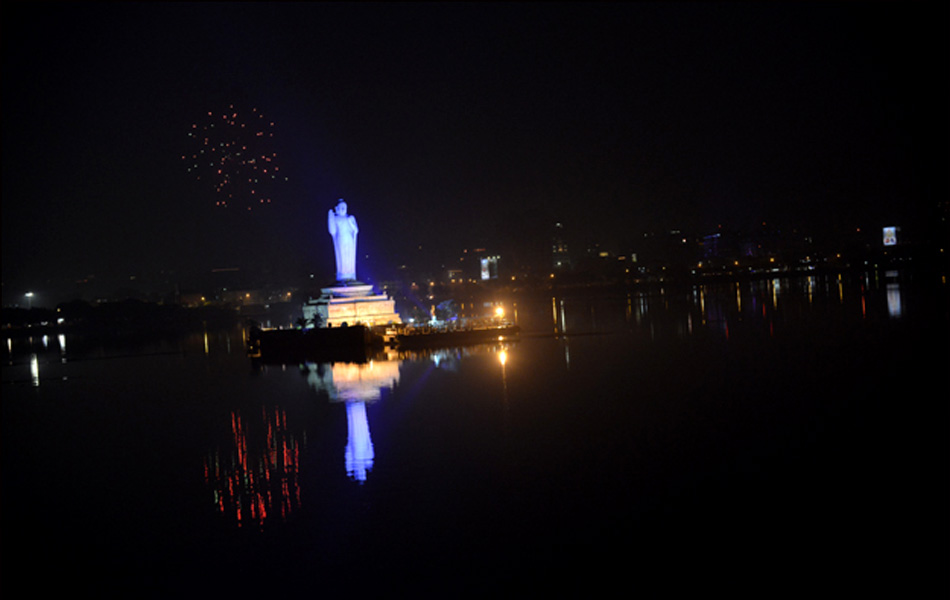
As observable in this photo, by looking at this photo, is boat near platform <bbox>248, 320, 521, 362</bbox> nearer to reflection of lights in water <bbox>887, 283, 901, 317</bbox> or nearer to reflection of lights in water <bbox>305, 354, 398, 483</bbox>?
reflection of lights in water <bbox>305, 354, 398, 483</bbox>

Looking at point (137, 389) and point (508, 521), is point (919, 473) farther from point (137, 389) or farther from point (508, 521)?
point (137, 389)

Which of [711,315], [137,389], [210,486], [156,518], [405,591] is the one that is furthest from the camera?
[711,315]

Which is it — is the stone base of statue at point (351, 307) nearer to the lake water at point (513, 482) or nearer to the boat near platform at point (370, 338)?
the boat near platform at point (370, 338)

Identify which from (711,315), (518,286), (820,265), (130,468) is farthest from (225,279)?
(130,468)

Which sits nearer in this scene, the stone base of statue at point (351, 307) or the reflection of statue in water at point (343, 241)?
the stone base of statue at point (351, 307)

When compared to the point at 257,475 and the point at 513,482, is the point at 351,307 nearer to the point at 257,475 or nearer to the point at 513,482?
the point at 257,475

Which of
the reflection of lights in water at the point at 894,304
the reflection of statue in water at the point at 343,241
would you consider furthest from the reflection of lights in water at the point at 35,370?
the reflection of lights in water at the point at 894,304
